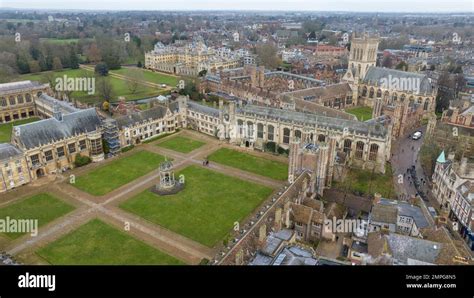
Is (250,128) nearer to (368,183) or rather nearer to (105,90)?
(368,183)

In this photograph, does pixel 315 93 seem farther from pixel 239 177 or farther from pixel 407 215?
pixel 407 215

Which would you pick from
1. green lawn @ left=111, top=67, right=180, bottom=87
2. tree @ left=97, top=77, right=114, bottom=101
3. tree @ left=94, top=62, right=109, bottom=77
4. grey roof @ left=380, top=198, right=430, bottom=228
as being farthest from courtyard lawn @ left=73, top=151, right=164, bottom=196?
tree @ left=94, top=62, right=109, bottom=77

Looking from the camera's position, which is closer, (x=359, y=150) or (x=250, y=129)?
(x=359, y=150)

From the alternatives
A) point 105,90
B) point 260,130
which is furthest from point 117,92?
point 260,130

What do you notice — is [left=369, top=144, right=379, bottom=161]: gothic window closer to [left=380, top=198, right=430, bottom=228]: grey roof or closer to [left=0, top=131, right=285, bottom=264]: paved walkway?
[left=380, top=198, right=430, bottom=228]: grey roof

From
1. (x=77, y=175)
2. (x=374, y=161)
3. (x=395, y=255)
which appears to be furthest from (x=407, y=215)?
(x=77, y=175)

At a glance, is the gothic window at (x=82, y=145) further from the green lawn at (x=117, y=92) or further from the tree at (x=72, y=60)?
the tree at (x=72, y=60)

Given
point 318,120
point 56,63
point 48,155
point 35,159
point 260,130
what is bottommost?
point 35,159
